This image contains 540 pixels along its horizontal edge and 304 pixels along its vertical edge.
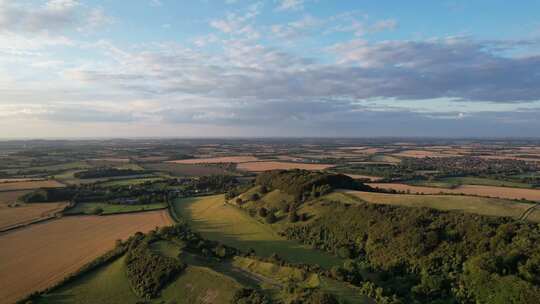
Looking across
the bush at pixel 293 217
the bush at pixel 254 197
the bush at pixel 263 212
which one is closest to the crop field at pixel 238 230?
the bush at pixel 263 212

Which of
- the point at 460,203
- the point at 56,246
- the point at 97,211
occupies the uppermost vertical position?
the point at 460,203

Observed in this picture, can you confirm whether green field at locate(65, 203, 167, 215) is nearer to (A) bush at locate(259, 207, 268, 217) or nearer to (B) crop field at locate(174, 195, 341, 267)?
(B) crop field at locate(174, 195, 341, 267)

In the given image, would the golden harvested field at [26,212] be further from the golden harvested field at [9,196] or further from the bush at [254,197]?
the bush at [254,197]

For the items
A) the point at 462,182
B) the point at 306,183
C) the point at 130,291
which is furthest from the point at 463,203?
the point at 462,182

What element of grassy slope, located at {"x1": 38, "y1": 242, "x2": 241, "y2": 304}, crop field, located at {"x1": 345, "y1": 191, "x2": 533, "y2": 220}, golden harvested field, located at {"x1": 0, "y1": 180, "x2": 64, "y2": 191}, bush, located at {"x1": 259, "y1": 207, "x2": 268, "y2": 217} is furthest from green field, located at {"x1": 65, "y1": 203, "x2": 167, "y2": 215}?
crop field, located at {"x1": 345, "y1": 191, "x2": 533, "y2": 220}

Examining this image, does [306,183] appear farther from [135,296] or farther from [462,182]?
[462,182]

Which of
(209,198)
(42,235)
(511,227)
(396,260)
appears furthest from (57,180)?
(511,227)
